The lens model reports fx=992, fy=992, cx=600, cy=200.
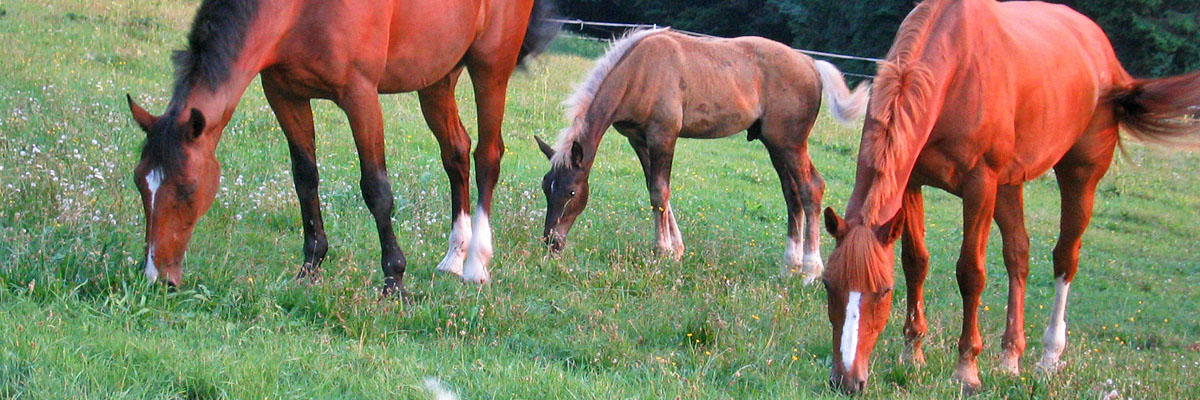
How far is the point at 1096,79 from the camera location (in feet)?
19.2

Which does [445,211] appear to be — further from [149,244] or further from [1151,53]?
[1151,53]

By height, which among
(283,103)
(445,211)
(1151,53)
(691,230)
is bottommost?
(1151,53)

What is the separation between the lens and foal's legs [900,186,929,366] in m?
5.06

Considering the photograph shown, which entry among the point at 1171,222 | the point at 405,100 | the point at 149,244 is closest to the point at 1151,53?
the point at 1171,222

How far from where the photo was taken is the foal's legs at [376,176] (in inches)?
204

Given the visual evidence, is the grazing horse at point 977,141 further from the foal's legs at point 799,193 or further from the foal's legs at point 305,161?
the foal's legs at point 305,161

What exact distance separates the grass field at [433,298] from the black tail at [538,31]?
4.06ft

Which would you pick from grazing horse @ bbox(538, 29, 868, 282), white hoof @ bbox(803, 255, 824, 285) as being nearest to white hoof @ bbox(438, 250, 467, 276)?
grazing horse @ bbox(538, 29, 868, 282)

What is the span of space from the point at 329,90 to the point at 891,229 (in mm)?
2851

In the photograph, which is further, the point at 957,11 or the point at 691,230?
the point at 691,230

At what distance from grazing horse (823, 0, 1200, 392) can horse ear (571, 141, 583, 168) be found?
106 inches

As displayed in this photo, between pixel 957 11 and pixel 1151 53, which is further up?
pixel 957 11

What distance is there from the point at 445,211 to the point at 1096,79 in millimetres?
4487

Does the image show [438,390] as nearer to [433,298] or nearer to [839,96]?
[433,298]
